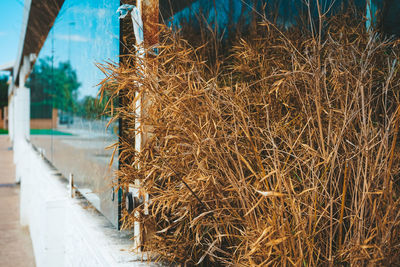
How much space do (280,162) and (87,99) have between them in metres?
1.71

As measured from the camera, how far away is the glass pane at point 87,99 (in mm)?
2105

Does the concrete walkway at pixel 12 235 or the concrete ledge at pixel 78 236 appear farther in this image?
the concrete walkway at pixel 12 235

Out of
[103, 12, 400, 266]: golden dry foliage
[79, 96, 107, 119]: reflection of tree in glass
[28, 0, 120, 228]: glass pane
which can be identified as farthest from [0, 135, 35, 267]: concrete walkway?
[103, 12, 400, 266]: golden dry foliage

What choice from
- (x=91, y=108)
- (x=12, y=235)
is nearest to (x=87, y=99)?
(x=91, y=108)

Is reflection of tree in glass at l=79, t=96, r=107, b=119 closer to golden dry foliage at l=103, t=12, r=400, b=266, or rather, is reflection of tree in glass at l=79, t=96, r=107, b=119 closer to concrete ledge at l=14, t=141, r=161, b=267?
golden dry foliage at l=103, t=12, r=400, b=266

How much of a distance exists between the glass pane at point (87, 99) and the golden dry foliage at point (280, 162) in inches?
13.5

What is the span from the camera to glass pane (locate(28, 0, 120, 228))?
2.11m

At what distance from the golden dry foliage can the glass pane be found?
1.13ft

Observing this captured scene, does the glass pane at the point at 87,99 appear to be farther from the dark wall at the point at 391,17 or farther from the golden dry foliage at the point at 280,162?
the dark wall at the point at 391,17

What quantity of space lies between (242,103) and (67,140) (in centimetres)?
264

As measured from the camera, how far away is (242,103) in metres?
1.51

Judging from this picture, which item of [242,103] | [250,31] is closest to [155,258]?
[242,103]

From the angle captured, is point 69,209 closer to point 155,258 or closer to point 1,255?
point 155,258

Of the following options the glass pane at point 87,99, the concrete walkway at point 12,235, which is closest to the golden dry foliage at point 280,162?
the glass pane at point 87,99
